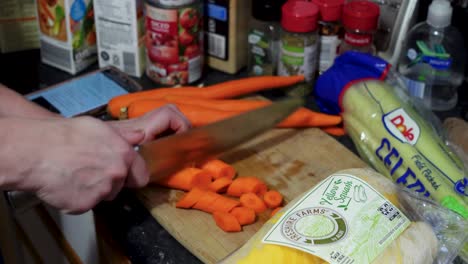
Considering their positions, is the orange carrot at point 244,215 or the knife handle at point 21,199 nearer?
the knife handle at point 21,199

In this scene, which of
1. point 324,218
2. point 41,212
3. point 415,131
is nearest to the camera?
point 324,218

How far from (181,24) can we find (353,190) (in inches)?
21.6

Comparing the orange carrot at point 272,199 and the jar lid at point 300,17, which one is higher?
the jar lid at point 300,17

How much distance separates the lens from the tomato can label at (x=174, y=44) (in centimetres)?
116

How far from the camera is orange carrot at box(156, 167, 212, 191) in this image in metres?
0.96

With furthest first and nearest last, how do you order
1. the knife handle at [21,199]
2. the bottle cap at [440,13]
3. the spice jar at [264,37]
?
the spice jar at [264,37], the bottle cap at [440,13], the knife handle at [21,199]

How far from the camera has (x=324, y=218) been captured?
→ 2.40ft

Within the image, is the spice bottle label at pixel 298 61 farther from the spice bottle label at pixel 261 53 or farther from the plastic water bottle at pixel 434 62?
the plastic water bottle at pixel 434 62

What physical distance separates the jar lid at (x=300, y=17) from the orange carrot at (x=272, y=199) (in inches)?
13.2

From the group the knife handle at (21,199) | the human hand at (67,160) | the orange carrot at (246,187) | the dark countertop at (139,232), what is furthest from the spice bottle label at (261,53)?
the knife handle at (21,199)

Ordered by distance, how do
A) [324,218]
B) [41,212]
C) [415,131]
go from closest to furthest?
1. [324,218]
2. [415,131]
3. [41,212]

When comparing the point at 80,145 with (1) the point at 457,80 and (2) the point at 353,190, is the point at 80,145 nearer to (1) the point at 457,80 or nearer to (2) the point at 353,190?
(2) the point at 353,190

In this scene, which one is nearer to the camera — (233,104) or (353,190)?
(353,190)

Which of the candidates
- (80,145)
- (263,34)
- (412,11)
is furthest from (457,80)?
(80,145)
